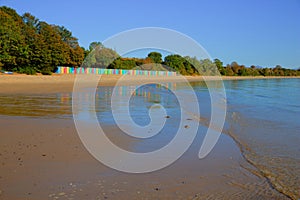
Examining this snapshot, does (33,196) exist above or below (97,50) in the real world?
below

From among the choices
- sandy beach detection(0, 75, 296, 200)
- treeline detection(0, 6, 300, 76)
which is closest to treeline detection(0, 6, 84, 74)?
treeline detection(0, 6, 300, 76)

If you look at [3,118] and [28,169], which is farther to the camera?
[3,118]

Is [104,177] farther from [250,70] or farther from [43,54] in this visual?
[250,70]

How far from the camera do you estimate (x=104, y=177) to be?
374 cm

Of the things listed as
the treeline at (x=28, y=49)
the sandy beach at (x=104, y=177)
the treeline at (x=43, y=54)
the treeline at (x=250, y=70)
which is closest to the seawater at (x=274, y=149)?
the sandy beach at (x=104, y=177)

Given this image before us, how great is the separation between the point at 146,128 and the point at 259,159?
331 centimetres

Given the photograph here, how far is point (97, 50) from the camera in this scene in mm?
47938

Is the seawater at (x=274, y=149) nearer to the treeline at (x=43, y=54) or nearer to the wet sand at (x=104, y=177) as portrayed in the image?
the wet sand at (x=104, y=177)

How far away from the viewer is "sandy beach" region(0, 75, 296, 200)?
3.25 metres

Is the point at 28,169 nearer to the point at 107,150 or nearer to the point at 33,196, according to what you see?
the point at 33,196

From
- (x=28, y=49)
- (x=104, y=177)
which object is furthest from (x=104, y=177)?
(x=28, y=49)

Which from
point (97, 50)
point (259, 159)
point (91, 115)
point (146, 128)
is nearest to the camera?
point (259, 159)

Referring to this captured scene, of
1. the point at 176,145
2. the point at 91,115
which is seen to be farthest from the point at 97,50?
the point at 176,145

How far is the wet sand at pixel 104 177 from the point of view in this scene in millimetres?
3248
